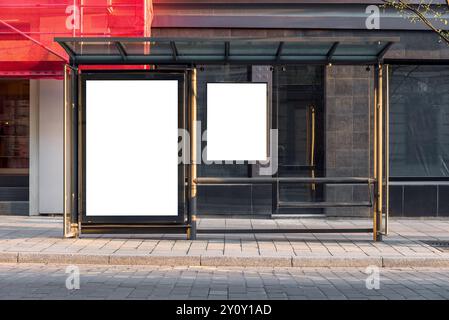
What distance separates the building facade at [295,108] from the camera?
14508mm

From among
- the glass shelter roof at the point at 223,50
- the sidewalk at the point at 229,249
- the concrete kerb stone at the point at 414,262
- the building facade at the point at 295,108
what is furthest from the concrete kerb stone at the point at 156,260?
the building facade at the point at 295,108

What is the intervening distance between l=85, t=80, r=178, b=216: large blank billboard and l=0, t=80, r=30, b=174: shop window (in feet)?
14.3

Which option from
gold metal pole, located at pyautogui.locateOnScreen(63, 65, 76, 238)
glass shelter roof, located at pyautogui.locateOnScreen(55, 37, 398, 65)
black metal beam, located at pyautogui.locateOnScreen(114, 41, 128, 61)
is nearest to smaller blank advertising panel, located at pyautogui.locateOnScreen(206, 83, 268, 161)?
glass shelter roof, located at pyautogui.locateOnScreen(55, 37, 398, 65)

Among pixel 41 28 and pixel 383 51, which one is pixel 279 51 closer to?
pixel 383 51

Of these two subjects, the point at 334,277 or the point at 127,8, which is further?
the point at 127,8

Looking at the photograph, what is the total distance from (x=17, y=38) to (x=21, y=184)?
322cm

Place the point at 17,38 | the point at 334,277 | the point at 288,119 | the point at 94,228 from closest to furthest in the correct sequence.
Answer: the point at 334,277 < the point at 94,228 < the point at 17,38 < the point at 288,119

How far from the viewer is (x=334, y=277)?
875 cm

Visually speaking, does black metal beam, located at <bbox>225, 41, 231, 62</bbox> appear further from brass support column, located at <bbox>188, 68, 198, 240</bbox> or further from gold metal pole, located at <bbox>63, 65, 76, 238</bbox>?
gold metal pole, located at <bbox>63, 65, 76, 238</bbox>

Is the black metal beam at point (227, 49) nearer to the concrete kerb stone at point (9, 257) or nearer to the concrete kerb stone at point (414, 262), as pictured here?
the concrete kerb stone at point (414, 262)

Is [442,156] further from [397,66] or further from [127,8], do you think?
[127,8]

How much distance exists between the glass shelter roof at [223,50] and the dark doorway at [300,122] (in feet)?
11.2

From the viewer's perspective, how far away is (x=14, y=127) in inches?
585

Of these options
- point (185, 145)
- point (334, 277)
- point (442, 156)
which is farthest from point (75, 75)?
point (442, 156)
